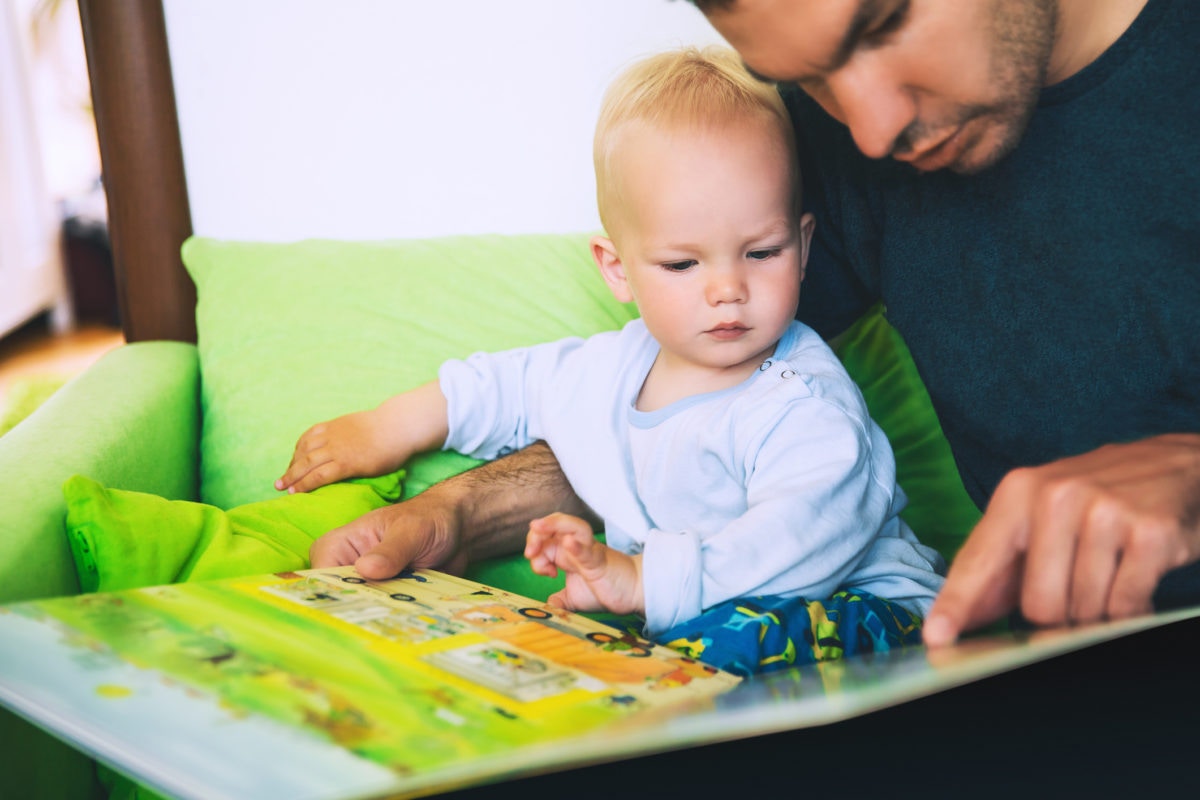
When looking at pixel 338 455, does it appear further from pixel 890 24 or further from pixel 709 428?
pixel 890 24

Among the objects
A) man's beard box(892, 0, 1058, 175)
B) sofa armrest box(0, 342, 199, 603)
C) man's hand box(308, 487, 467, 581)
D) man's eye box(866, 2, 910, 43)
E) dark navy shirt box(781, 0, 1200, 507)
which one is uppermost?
man's eye box(866, 2, 910, 43)

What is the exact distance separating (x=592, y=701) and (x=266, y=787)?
0.57ft

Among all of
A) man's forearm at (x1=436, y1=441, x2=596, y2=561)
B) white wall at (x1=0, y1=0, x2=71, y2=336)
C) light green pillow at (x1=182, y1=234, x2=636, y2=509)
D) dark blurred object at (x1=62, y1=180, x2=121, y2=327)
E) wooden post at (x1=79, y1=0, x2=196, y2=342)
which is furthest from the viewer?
dark blurred object at (x1=62, y1=180, x2=121, y2=327)

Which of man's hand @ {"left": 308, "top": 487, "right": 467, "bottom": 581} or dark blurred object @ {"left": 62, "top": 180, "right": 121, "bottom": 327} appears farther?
dark blurred object @ {"left": 62, "top": 180, "right": 121, "bottom": 327}

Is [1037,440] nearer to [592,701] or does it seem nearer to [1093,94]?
[1093,94]

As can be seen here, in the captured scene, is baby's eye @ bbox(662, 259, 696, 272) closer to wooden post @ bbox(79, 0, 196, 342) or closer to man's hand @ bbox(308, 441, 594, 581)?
man's hand @ bbox(308, 441, 594, 581)

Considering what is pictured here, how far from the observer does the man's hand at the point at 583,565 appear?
72cm

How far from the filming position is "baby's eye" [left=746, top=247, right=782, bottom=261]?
2.91 ft

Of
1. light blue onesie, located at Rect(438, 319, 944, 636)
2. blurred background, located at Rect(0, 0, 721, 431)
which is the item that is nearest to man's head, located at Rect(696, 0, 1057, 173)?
light blue onesie, located at Rect(438, 319, 944, 636)

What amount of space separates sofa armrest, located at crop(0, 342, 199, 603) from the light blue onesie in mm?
305

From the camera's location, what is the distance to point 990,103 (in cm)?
76

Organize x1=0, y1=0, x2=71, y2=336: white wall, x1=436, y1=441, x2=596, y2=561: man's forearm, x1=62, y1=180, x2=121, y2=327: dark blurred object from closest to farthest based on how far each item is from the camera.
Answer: x1=436, y1=441, x2=596, y2=561: man's forearm < x1=0, y1=0, x2=71, y2=336: white wall < x1=62, y1=180, x2=121, y2=327: dark blurred object

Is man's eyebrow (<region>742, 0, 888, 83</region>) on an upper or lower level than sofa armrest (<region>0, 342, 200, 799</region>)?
upper

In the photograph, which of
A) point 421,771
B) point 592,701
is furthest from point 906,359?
point 421,771
